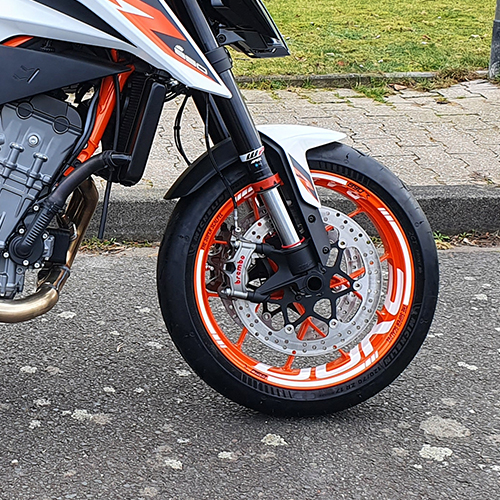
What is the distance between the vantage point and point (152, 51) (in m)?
2.14

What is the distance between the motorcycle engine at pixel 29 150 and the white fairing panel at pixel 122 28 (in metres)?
0.20

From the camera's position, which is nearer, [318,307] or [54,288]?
[54,288]

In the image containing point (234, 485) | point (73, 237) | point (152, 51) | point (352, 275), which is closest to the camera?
point (152, 51)

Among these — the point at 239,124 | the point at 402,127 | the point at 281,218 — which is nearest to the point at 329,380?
the point at 281,218

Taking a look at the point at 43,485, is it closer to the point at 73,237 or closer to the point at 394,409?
the point at 73,237

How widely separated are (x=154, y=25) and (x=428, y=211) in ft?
7.89

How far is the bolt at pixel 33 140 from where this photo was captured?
7.37ft

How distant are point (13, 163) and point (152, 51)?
0.49 m

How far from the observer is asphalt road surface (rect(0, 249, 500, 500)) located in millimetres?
2283

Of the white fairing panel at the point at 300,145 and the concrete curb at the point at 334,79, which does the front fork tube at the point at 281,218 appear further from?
the concrete curb at the point at 334,79

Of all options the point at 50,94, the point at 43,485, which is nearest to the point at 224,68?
the point at 50,94

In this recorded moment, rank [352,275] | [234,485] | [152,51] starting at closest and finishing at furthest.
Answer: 1. [152,51]
2. [234,485]
3. [352,275]

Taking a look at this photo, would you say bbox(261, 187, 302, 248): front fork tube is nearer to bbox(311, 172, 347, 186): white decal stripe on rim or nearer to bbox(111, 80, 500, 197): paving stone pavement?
bbox(311, 172, 347, 186): white decal stripe on rim

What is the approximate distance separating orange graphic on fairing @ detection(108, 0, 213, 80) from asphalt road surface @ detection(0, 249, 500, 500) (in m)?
1.09
